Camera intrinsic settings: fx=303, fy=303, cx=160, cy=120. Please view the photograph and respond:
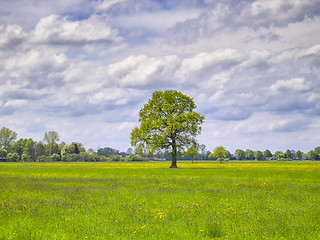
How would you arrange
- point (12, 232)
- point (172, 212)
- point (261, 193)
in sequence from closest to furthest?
point (12, 232)
point (172, 212)
point (261, 193)

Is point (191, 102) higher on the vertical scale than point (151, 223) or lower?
higher

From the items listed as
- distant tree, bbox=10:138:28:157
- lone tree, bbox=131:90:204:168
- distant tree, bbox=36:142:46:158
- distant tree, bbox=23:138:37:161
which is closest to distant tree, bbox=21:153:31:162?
distant tree, bbox=23:138:37:161

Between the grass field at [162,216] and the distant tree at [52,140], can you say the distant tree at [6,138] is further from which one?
the grass field at [162,216]

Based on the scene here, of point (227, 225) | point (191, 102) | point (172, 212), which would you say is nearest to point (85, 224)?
point (172, 212)

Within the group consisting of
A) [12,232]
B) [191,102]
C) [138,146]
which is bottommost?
[12,232]

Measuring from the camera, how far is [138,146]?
61.5m

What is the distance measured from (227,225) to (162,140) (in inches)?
1841

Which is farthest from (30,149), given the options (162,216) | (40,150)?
(162,216)

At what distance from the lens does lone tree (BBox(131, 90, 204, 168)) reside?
5862cm

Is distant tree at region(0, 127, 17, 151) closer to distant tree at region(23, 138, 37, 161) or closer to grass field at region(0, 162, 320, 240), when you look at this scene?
distant tree at region(23, 138, 37, 161)

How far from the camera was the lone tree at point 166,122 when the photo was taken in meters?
58.6

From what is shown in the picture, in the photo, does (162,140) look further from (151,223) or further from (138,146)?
(151,223)

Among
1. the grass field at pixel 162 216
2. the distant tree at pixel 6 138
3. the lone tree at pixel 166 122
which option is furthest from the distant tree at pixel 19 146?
the grass field at pixel 162 216

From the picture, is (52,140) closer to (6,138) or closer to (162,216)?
(6,138)
